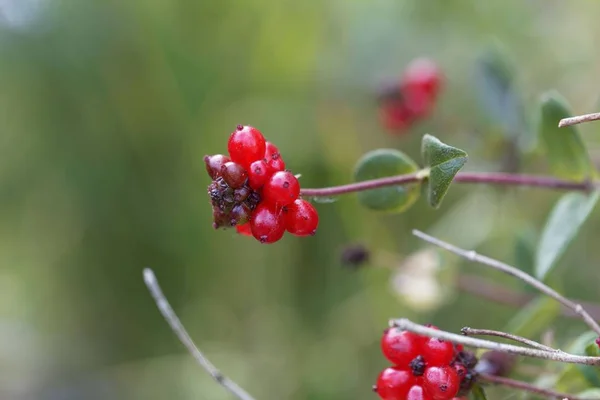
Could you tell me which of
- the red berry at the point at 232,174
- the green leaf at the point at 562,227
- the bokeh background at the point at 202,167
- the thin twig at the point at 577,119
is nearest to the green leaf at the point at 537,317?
the green leaf at the point at 562,227

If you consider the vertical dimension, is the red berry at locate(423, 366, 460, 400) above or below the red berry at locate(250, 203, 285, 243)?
below

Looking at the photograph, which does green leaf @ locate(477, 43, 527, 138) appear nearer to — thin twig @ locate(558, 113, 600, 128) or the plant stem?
the plant stem

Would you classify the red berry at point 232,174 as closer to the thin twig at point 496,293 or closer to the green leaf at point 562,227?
the green leaf at point 562,227

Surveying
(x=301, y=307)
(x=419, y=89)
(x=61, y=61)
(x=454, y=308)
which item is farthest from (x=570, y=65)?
(x=61, y=61)

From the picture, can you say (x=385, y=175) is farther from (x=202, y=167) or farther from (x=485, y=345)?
(x=202, y=167)

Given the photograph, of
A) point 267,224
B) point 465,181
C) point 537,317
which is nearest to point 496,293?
point 537,317

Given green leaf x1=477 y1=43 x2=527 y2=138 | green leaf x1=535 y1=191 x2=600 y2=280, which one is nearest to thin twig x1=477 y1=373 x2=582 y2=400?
green leaf x1=535 y1=191 x2=600 y2=280
